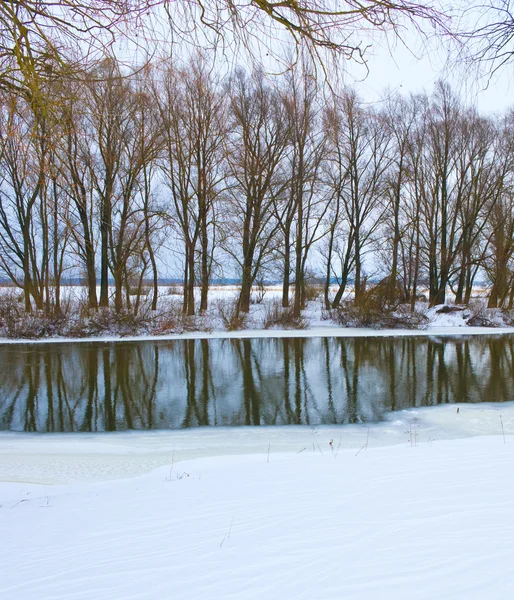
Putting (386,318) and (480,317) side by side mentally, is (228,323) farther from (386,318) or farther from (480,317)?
(480,317)

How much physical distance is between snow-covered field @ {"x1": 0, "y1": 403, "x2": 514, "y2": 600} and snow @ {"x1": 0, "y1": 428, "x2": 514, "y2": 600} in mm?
12

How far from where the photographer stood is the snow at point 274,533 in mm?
2498

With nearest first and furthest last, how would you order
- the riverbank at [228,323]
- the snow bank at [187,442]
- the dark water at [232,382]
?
the snow bank at [187,442], the dark water at [232,382], the riverbank at [228,323]

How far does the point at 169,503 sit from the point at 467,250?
32.3 meters

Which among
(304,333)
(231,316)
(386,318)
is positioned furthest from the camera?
(386,318)

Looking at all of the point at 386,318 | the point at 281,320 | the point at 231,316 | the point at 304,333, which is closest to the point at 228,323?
the point at 231,316

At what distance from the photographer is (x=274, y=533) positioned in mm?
3277

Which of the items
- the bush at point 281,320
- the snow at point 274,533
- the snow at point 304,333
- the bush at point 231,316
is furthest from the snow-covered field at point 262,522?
the bush at point 281,320

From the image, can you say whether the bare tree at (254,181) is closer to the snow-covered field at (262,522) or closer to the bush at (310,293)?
the bush at (310,293)

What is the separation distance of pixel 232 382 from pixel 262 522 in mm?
8790

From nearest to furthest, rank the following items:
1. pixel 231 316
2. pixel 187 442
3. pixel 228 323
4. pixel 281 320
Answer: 1. pixel 187 442
2. pixel 228 323
3. pixel 231 316
4. pixel 281 320

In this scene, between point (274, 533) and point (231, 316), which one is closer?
point (274, 533)

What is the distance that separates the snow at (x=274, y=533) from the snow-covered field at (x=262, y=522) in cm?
1

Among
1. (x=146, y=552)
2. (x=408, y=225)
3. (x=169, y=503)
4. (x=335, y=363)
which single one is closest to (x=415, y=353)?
(x=335, y=363)
